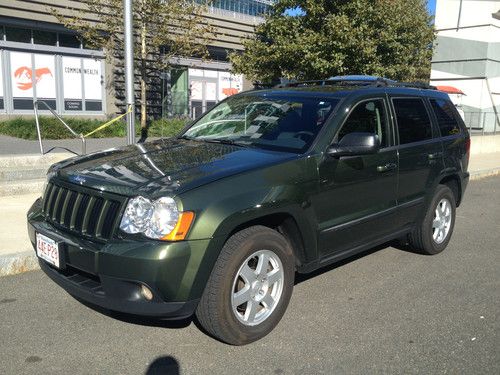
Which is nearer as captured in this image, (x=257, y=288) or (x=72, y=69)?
(x=257, y=288)

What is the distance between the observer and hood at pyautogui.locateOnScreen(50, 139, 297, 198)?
3.20m

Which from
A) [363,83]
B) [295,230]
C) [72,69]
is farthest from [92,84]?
[295,230]

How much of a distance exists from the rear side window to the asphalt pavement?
134 cm

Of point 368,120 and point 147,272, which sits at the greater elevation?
point 368,120

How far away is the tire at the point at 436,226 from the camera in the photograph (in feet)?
17.3

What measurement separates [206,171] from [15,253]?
8.01 feet

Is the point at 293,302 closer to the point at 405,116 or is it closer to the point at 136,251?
the point at 136,251

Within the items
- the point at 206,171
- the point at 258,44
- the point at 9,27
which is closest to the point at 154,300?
the point at 206,171

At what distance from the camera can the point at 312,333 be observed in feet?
11.9

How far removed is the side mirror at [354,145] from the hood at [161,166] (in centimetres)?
40

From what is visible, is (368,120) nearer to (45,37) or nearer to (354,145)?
(354,145)

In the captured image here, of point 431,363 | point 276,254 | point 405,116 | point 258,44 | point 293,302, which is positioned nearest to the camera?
point 431,363

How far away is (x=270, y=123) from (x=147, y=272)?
6.12 ft

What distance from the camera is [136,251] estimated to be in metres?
2.99
